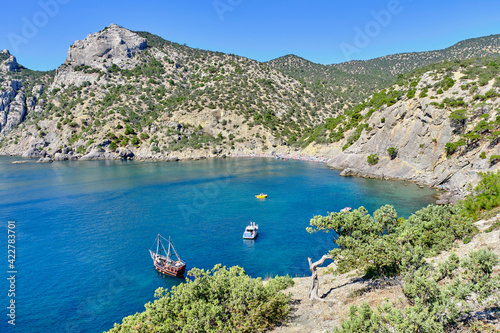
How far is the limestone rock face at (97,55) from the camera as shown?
589ft

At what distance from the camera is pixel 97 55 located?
599 ft

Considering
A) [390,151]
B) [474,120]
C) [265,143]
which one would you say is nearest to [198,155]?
[265,143]

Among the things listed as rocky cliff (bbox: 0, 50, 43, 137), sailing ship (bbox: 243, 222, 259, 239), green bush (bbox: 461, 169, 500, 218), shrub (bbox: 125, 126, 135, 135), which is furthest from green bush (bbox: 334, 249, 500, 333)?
rocky cliff (bbox: 0, 50, 43, 137)

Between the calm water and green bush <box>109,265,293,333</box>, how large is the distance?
11.3 meters

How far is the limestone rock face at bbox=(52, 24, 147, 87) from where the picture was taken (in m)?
180

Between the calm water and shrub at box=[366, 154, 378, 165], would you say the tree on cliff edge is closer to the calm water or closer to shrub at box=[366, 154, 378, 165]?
the calm water

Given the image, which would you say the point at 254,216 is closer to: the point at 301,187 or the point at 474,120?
the point at 301,187

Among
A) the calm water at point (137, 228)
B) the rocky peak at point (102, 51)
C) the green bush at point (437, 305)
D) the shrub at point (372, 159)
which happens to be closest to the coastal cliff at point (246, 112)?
the rocky peak at point (102, 51)

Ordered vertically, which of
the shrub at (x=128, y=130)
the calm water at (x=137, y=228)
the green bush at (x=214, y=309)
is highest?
the shrub at (x=128, y=130)

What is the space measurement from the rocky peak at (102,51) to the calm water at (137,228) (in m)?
123

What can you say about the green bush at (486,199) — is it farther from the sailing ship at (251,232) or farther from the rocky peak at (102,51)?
the rocky peak at (102,51)

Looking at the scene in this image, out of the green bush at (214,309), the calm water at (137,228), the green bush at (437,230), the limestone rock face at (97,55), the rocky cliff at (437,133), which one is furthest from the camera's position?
the limestone rock face at (97,55)

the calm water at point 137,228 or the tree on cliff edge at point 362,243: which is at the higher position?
the tree on cliff edge at point 362,243

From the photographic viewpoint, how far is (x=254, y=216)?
4794cm
